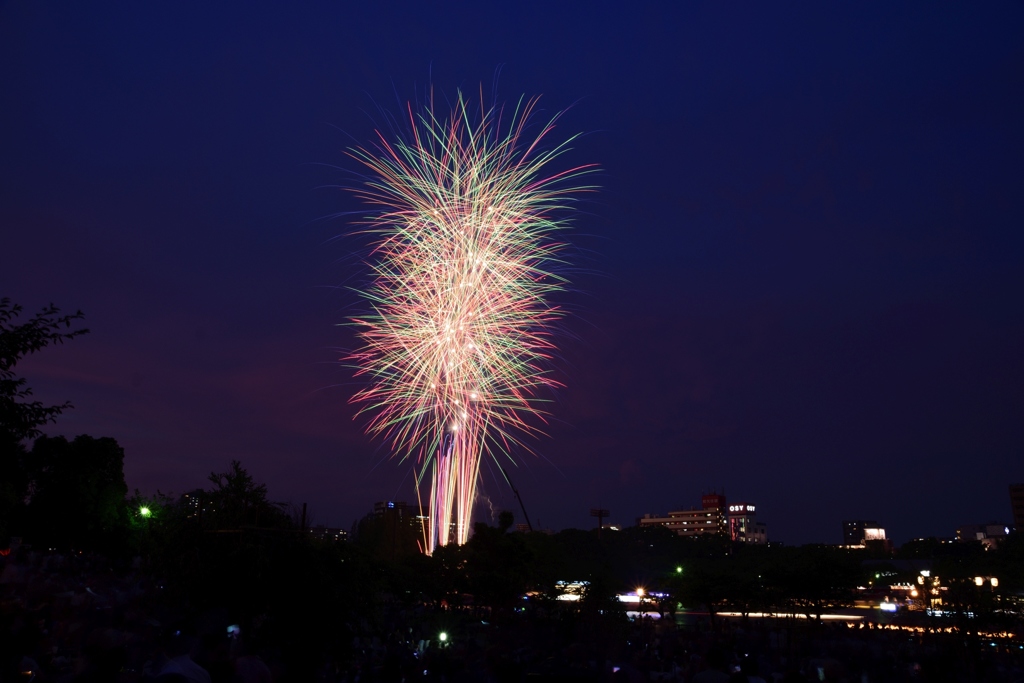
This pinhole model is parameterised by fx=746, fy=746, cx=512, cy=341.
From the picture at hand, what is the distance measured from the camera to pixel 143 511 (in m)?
37.5

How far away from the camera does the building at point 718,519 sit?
608 feet

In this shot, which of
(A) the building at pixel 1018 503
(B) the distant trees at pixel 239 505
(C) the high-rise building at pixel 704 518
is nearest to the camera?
(B) the distant trees at pixel 239 505

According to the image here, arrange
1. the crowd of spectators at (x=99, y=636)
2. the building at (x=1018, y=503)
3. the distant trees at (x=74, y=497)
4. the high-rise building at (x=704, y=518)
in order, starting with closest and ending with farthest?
the crowd of spectators at (x=99, y=636)
the distant trees at (x=74, y=497)
the building at (x=1018, y=503)
the high-rise building at (x=704, y=518)

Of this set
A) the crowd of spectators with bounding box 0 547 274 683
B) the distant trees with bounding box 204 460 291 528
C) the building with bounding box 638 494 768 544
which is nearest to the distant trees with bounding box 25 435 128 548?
the crowd of spectators with bounding box 0 547 274 683

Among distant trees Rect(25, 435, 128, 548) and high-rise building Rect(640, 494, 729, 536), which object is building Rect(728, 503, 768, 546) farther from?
distant trees Rect(25, 435, 128, 548)

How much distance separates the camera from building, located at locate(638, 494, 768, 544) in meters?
185

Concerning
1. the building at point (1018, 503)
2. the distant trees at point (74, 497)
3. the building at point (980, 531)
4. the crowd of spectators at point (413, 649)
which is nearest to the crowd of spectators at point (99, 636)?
the crowd of spectators at point (413, 649)

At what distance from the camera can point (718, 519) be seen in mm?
184750

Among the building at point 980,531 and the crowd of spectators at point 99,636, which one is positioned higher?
the crowd of spectators at point 99,636

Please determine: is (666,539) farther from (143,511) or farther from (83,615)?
(83,615)

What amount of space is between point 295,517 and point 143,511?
1124 inches

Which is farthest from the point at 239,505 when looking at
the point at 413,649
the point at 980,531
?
the point at 980,531

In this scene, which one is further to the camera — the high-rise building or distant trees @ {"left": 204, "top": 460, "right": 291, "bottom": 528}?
the high-rise building

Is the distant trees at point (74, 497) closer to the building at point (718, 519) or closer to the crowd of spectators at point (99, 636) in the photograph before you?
the crowd of spectators at point (99, 636)
